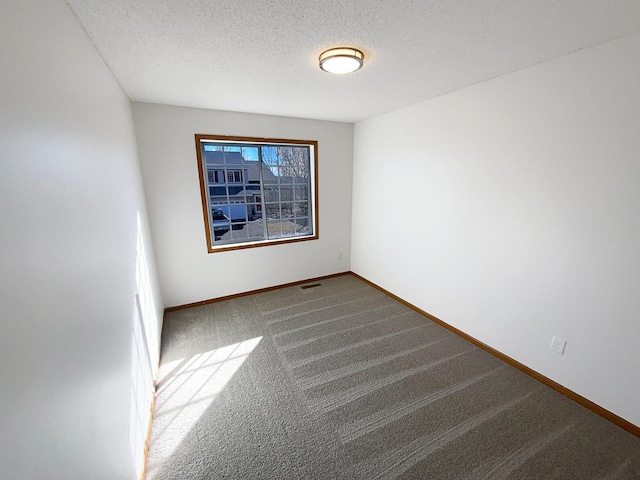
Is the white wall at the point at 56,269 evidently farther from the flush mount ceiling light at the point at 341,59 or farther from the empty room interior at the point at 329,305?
the flush mount ceiling light at the point at 341,59

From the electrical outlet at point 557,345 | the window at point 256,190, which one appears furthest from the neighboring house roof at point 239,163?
the electrical outlet at point 557,345

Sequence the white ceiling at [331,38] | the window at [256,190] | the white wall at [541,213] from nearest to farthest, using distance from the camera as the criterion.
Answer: the white ceiling at [331,38] < the white wall at [541,213] < the window at [256,190]

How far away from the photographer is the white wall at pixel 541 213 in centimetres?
159

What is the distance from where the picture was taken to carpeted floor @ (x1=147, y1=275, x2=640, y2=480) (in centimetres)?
146

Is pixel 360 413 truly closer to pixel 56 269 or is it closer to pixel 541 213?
pixel 56 269

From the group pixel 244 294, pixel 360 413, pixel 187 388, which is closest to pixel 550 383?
pixel 360 413

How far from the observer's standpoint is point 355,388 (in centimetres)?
201

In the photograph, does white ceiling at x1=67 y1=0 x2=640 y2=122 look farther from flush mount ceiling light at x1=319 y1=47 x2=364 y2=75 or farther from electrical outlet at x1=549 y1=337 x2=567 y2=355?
electrical outlet at x1=549 y1=337 x2=567 y2=355

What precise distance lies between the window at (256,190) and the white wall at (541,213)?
1402 millimetres

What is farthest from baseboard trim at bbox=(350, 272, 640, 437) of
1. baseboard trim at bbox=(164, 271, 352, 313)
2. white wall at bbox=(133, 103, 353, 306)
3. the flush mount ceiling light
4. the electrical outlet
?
the flush mount ceiling light

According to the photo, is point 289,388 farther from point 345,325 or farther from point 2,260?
point 2,260

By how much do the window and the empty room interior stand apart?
0.08 metres

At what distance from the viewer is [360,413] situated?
5.88ft

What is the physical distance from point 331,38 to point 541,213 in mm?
1871
